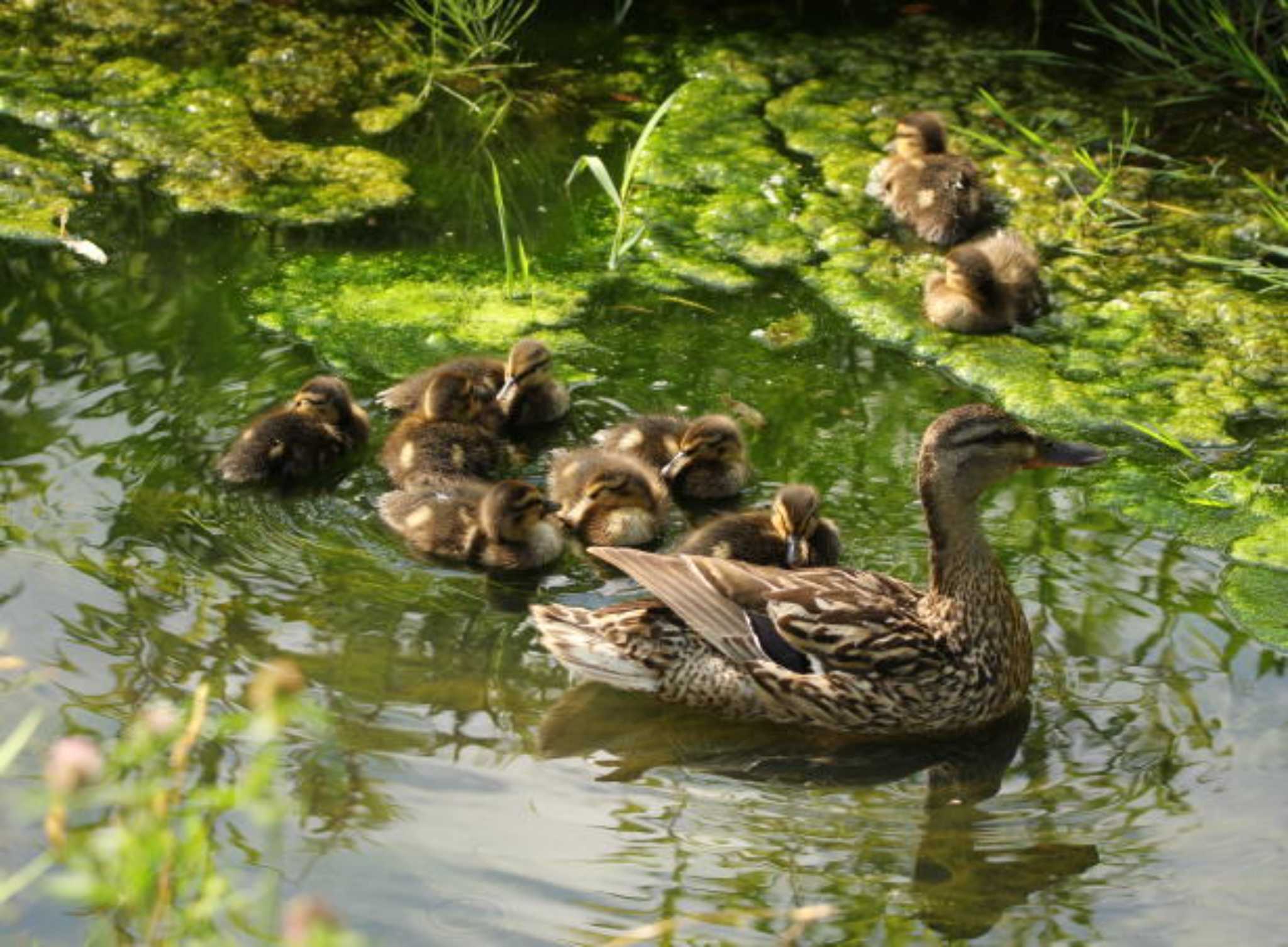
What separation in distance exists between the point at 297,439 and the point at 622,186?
1.71 m

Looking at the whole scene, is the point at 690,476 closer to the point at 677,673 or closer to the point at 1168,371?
the point at 677,673

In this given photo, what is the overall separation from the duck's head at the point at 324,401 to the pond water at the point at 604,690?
0.18 metres

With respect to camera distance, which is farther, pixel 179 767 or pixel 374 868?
pixel 374 868

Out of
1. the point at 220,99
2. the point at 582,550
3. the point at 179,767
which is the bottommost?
the point at 582,550

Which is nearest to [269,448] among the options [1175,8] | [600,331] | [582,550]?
[582,550]

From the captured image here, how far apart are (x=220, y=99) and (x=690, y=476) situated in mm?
2765

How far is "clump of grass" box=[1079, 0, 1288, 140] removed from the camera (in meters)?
6.42

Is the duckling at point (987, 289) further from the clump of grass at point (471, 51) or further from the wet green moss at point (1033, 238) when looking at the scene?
the clump of grass at point (471, 51)

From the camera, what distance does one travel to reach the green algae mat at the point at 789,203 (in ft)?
17.6

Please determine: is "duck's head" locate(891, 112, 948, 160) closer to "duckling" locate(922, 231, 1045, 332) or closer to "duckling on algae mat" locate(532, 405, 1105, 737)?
"duckling" locate(922, 231, 1045, 332)

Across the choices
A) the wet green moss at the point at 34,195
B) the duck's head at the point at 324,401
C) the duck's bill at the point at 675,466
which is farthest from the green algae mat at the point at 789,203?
the duck's bill at the point at 675,466

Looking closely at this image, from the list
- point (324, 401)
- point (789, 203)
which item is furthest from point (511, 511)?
point (789, 203)

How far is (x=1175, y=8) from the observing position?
6629 millimetres

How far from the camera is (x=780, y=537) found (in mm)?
4582
